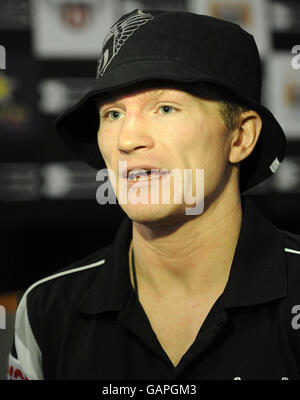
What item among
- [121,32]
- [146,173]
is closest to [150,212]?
[146,173]

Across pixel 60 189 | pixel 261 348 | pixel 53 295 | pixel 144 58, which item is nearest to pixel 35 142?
pixel 60 189

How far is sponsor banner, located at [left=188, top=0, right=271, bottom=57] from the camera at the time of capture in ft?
6.50

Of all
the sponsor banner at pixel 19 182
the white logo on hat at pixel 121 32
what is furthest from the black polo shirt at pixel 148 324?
the sponsor banner at pixel 19 182

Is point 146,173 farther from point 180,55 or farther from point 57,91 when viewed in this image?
point 57,91

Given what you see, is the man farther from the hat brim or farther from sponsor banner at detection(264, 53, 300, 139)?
sponsor banner at detection(264, 53, 300, 139)

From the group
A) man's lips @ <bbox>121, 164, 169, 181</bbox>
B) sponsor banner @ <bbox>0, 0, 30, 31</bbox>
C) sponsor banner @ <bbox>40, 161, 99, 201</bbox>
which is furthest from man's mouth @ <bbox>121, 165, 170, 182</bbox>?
sponsor banner @ <bbox>0, 0, 30, 31</bbox>

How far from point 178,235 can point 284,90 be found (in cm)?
118

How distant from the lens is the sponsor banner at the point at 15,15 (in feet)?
6.30

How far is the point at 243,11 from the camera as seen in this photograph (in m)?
1.98

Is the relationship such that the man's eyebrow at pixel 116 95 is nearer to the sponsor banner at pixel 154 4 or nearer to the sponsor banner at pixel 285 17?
the sponsor banner at pixel 154 4

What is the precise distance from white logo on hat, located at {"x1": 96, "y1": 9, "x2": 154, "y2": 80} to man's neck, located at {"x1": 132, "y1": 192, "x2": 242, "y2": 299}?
0.30 m

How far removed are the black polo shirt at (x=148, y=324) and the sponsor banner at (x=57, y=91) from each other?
927 mm
